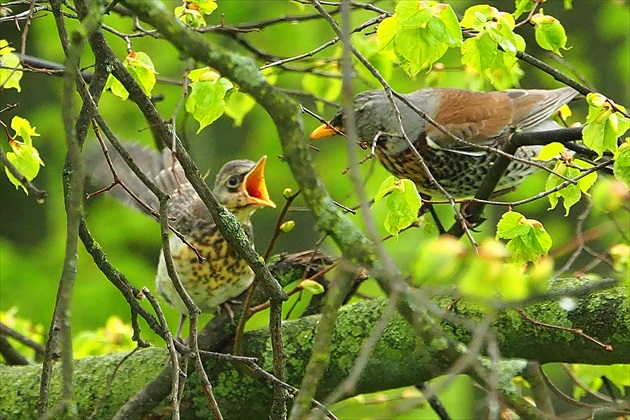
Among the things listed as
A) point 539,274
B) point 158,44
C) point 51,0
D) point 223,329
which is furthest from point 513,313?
point 158,44

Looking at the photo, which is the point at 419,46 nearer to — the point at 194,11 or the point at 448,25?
the point at 448,25

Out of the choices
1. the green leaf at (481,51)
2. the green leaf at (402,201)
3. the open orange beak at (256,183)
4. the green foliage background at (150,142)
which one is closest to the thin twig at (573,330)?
the green leaf at (402,201)

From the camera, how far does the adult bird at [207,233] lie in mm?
4184

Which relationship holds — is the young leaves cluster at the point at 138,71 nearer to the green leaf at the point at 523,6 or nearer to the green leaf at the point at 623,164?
the green leaf at the point at 523,6

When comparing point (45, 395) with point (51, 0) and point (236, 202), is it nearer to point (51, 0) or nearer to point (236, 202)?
point (51, 0)

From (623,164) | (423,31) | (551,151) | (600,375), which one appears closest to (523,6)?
(551,151)

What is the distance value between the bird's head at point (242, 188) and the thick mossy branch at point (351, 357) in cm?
95

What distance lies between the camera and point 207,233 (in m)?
4.30

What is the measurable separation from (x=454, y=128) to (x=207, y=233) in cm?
119

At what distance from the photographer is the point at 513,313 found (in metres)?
3.18

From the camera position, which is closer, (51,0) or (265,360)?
(51,0)

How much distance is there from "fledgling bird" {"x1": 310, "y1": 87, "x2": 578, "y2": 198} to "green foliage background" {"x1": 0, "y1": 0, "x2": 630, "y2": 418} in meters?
2.33

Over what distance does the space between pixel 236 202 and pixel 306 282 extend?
4.16ft

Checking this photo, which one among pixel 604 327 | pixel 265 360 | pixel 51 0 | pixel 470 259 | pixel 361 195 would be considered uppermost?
pixel 51 0
